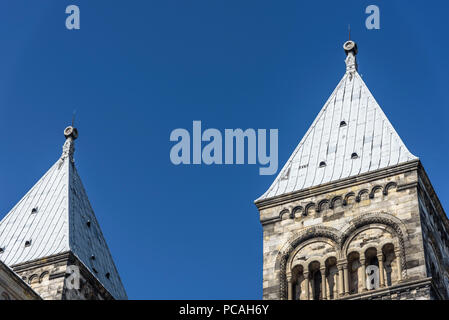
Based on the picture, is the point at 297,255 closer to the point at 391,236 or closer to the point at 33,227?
the point at 391,236

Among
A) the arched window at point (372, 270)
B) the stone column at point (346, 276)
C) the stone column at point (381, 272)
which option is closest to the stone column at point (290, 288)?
the stone column at point (346, 276)

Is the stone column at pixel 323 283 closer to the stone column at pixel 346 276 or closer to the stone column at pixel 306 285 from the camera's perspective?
the stone column at pixel 306 285

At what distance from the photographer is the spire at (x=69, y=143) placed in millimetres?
42906

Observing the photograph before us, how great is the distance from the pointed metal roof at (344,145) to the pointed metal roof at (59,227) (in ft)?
23.0

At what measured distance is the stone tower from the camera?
32188 millimetres

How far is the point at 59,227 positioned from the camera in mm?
38750

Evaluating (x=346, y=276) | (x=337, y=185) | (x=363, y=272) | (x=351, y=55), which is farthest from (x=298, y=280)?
(x=351, y=55)

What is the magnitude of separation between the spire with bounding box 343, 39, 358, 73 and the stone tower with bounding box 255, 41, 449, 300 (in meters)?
3.52

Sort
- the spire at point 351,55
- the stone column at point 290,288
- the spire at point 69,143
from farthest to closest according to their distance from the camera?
the spire at point 69,143, the spire at point 351,55, the stone column at point 290,288

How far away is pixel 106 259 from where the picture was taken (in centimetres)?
4044

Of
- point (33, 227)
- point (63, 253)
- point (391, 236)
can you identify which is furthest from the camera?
point (33, 227)

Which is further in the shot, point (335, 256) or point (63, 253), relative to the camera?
point (63, 253)
